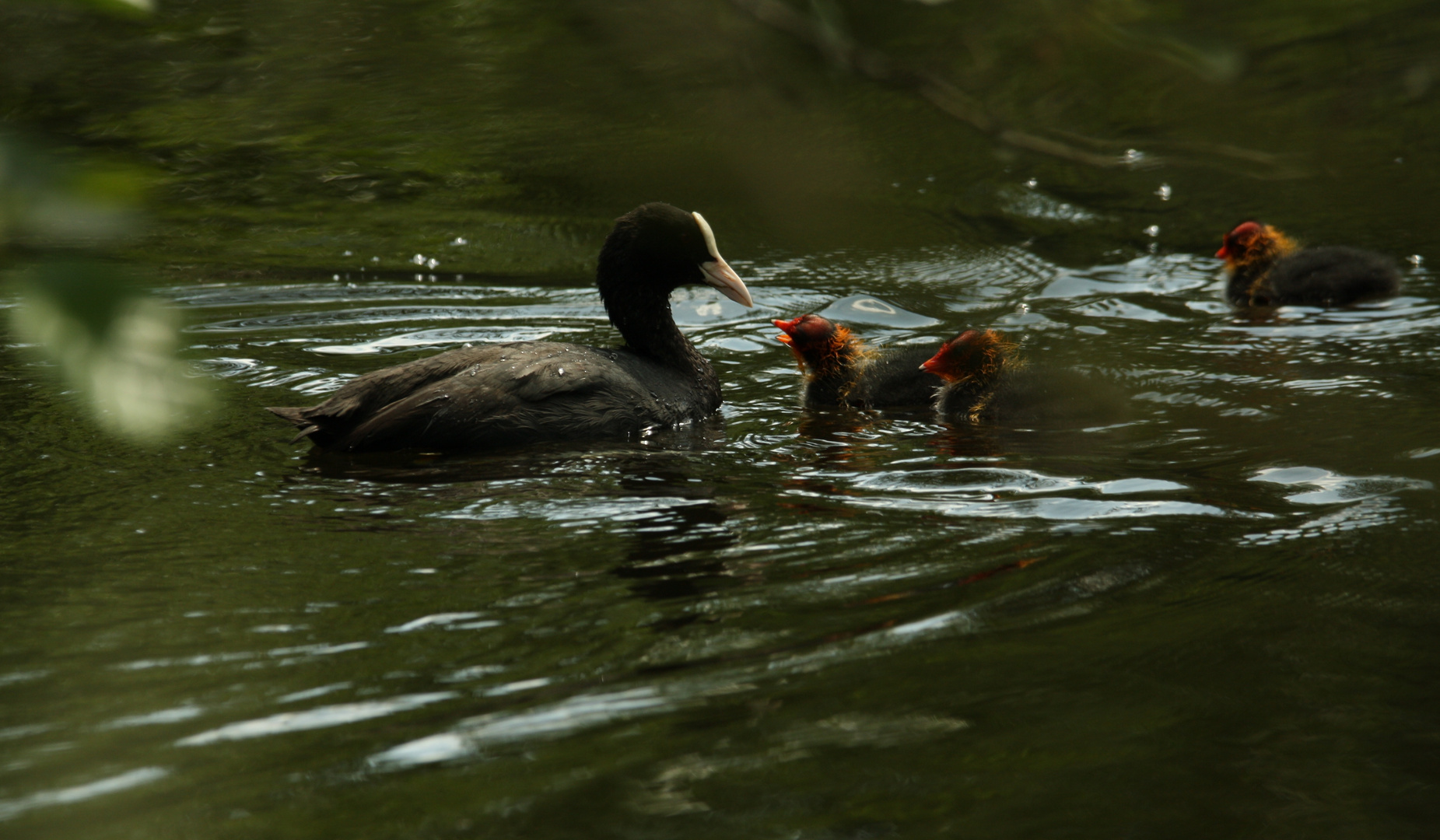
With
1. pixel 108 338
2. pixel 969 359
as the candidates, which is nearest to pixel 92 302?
pixel 108 338

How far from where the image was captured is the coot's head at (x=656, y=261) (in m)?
6.51

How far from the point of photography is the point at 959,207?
1034 cm

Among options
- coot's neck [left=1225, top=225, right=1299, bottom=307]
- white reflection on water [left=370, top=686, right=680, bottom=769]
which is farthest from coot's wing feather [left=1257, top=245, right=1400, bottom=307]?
white reflection on water [left=370, top=686, right=680, bottom=769]

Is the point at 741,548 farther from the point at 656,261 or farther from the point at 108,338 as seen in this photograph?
the point at 108,338

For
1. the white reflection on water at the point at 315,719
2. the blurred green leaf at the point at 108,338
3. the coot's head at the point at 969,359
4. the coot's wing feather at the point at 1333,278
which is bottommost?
the white reflection on water at the point at 315,719

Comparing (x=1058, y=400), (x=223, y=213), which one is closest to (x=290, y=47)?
(x=1058, y=400)

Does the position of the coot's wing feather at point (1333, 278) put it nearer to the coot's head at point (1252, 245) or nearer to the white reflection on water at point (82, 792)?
the coot's head at point (1252, 245)

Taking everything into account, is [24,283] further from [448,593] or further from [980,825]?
Answer: [448,593]

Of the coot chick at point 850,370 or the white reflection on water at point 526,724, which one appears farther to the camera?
the coot chick at point 850,370

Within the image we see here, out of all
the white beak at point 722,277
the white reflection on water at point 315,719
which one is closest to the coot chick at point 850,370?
the white beak at point 722,277

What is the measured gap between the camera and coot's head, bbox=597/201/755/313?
651cm

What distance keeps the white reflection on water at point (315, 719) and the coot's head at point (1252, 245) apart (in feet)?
22.3

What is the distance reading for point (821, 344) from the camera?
6777mm

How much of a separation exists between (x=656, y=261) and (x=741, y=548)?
2.85 metres
